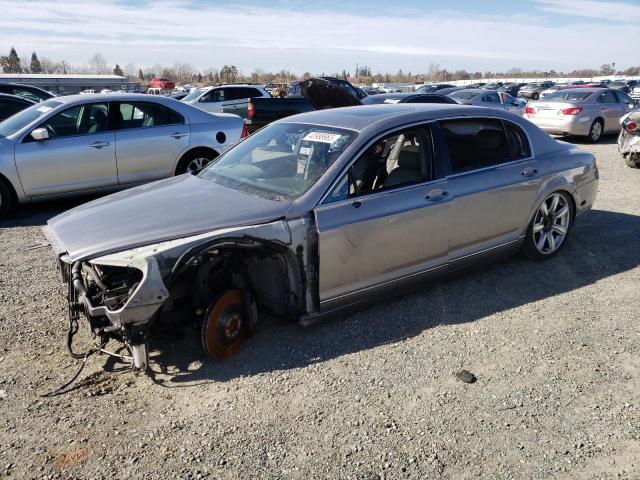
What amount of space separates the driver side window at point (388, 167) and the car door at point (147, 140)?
4.45 metres

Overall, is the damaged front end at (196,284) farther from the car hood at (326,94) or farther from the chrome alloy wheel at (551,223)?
the car hood at (326,94)

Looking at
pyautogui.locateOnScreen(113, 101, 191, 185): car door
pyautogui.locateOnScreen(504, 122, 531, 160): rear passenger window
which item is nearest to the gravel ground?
pyautogui.locateOnScreen(504, 122, 531, 160): rear passenger window

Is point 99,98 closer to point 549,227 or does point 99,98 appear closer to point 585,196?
point 549,227

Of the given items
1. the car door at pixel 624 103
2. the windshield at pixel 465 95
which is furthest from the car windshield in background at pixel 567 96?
the windshield at pixel 465 95

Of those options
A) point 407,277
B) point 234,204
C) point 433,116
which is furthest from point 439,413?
point 433,116

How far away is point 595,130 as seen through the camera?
46.4ft

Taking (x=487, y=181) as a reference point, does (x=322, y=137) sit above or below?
above

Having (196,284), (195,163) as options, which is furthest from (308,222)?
(195,163)

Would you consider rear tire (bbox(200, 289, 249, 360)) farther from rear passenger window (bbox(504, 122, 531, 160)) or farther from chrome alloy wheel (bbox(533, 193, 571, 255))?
chrome alloy wheel (bbox(533, 193, 571, 255))

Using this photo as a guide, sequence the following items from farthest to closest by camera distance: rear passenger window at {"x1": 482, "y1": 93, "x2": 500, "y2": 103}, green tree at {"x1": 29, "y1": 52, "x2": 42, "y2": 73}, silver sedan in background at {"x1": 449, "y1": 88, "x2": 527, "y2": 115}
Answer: green tree at {"x1": 29, "y1": 52, "x2": 42, "y2": 73} → rear passenger window at {"x1": 482, "y1": 93, "x2": 500, "y2": 103} → silver sedan in background at {"x1": 449, "y1": 88, "x2": 527, "y2": 115}

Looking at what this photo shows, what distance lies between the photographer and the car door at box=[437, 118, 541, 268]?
4285 millimetres

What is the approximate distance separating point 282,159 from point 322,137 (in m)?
0.38

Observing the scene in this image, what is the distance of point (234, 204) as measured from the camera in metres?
3.62

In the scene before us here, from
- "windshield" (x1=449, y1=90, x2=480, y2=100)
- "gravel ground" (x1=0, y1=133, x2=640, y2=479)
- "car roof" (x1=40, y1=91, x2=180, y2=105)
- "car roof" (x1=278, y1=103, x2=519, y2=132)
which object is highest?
"car roof" (x1=40, y1=91, x2=180, y2=105)
